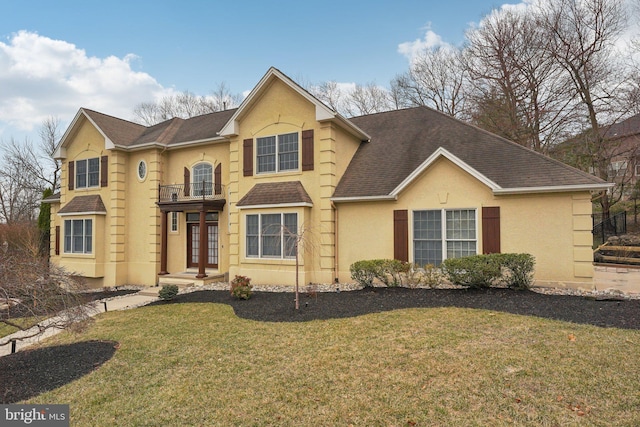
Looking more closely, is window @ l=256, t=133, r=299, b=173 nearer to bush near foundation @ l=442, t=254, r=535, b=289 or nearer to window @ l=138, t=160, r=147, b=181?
window @ l=138, t=160, r=147, b=181

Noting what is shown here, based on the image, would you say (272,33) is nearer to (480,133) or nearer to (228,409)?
(480,133)

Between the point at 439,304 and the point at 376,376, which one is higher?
the point at 439,304

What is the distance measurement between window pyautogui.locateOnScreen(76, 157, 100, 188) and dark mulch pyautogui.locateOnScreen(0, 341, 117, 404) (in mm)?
13066

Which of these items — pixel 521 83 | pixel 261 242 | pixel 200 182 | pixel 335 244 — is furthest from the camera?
pixel 521 83

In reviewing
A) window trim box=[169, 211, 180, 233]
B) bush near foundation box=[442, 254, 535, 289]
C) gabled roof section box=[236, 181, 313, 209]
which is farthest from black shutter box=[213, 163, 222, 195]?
bush near foundation box=[442, 254, 535, 289]

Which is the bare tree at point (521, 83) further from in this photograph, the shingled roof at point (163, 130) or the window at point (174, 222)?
the window at point (174, 222)

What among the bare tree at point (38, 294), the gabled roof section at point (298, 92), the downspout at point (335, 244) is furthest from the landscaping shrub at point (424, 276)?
the bare tree at point (38, 294)

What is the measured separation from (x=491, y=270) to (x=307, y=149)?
7.57m

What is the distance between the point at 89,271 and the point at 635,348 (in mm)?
20180

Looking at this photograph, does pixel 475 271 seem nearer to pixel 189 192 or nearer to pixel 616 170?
pixel 189 192

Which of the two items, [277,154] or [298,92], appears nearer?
[298,92]

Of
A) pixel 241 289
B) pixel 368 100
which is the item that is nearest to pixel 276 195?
pixel 241 289

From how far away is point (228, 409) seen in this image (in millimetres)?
4590

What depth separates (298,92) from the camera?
13.8 meters
